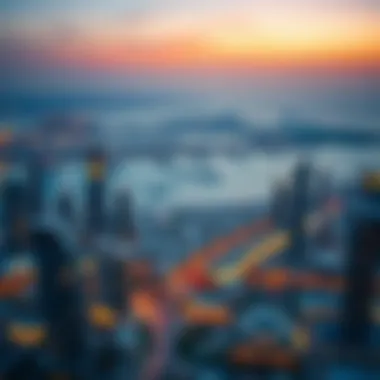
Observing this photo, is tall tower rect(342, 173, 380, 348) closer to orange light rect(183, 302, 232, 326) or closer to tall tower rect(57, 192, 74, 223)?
orange light rect(183, 302, 232, 326)

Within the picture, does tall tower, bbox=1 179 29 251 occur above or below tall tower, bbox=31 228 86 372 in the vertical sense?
above

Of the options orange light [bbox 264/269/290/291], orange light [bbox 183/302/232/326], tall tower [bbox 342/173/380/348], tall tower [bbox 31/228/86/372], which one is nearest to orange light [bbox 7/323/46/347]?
tall tower [bbox 31/228/86/372]

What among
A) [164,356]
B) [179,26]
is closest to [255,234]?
[164,356]

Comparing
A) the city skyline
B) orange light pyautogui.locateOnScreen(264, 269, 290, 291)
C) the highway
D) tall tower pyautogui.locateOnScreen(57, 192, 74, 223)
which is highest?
the city skyline

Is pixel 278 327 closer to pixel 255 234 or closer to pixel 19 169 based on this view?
pixel 255 234

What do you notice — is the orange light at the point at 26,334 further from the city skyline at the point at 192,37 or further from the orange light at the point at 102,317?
the city skyline at the point at 192,37

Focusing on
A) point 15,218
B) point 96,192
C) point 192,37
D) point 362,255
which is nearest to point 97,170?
point 96,192
